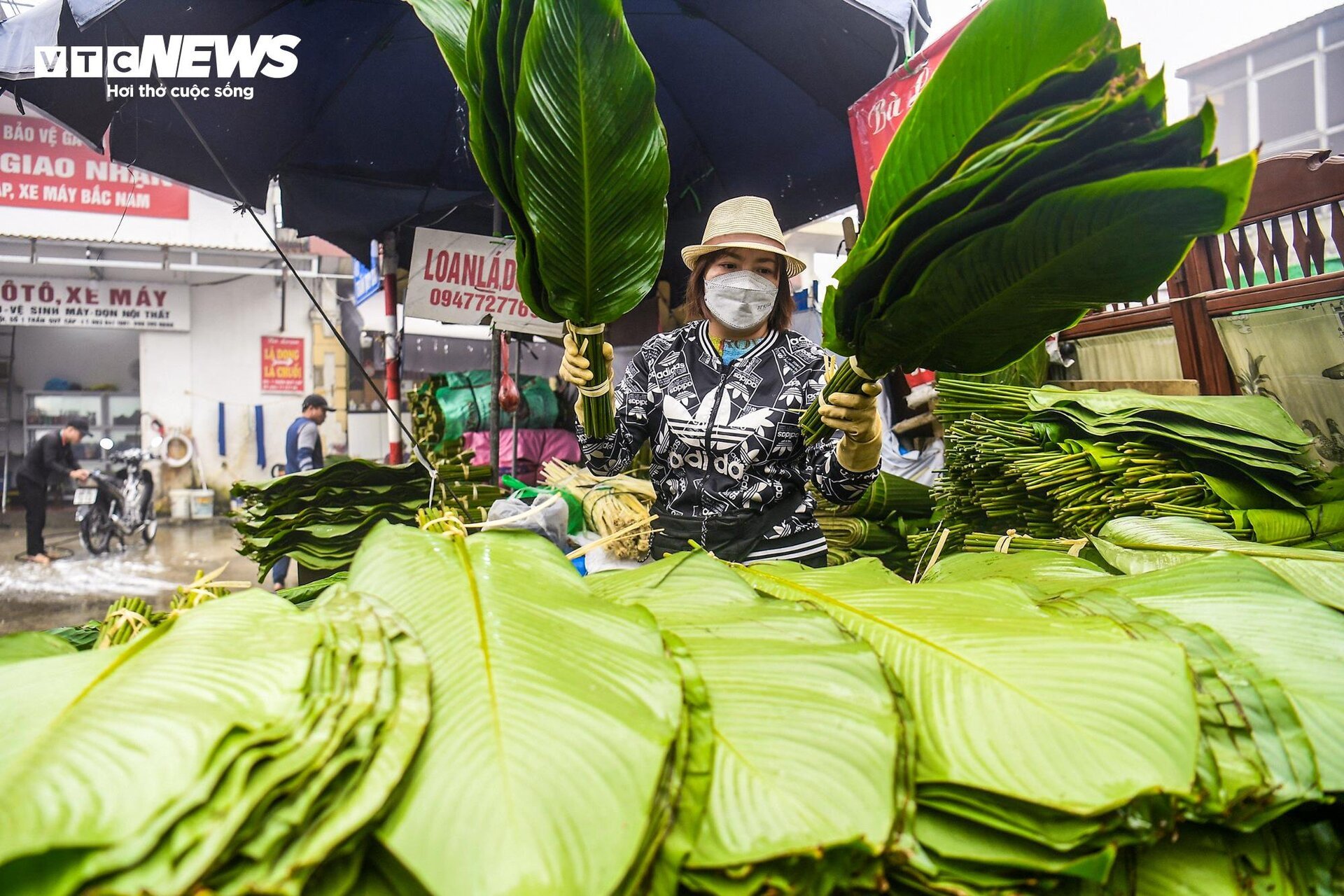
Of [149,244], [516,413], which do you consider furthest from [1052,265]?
[149,244]

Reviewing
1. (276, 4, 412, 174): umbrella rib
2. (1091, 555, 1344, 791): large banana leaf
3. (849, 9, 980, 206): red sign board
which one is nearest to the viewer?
(1091, 555, 1344, 791): large banana leaf

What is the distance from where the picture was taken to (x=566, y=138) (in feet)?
2.86

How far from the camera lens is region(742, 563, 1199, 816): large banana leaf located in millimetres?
537

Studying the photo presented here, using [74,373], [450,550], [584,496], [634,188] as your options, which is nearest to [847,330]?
[634,188]

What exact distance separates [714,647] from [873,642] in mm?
167

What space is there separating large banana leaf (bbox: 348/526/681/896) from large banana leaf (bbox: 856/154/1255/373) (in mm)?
431

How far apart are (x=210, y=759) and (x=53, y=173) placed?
1124 cm

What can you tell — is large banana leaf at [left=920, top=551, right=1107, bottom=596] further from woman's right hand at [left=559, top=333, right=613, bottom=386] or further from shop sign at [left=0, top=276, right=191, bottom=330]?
shop sign at [left=0, top=276, right=191, bottom=330]

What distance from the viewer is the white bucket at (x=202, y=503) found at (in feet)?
39.5

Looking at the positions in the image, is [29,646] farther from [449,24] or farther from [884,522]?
[884,522]

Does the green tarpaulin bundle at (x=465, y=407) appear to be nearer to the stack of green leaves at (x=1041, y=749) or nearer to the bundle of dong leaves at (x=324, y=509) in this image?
the bundle of dong leaves at (x=324, y=509)

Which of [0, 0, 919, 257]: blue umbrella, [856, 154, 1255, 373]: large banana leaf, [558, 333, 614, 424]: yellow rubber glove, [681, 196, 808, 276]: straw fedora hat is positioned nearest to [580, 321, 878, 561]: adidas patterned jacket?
[681, 196, 808, 276]: straw fedora hat

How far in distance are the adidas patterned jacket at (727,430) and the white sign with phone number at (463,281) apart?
1610mm

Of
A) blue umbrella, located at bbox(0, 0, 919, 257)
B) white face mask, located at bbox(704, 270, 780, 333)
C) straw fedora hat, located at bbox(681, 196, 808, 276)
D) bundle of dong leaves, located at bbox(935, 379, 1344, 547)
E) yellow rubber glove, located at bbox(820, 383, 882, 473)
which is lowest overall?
bundle of dong leaves, located at bbox(935, 379, 1344, 547)
